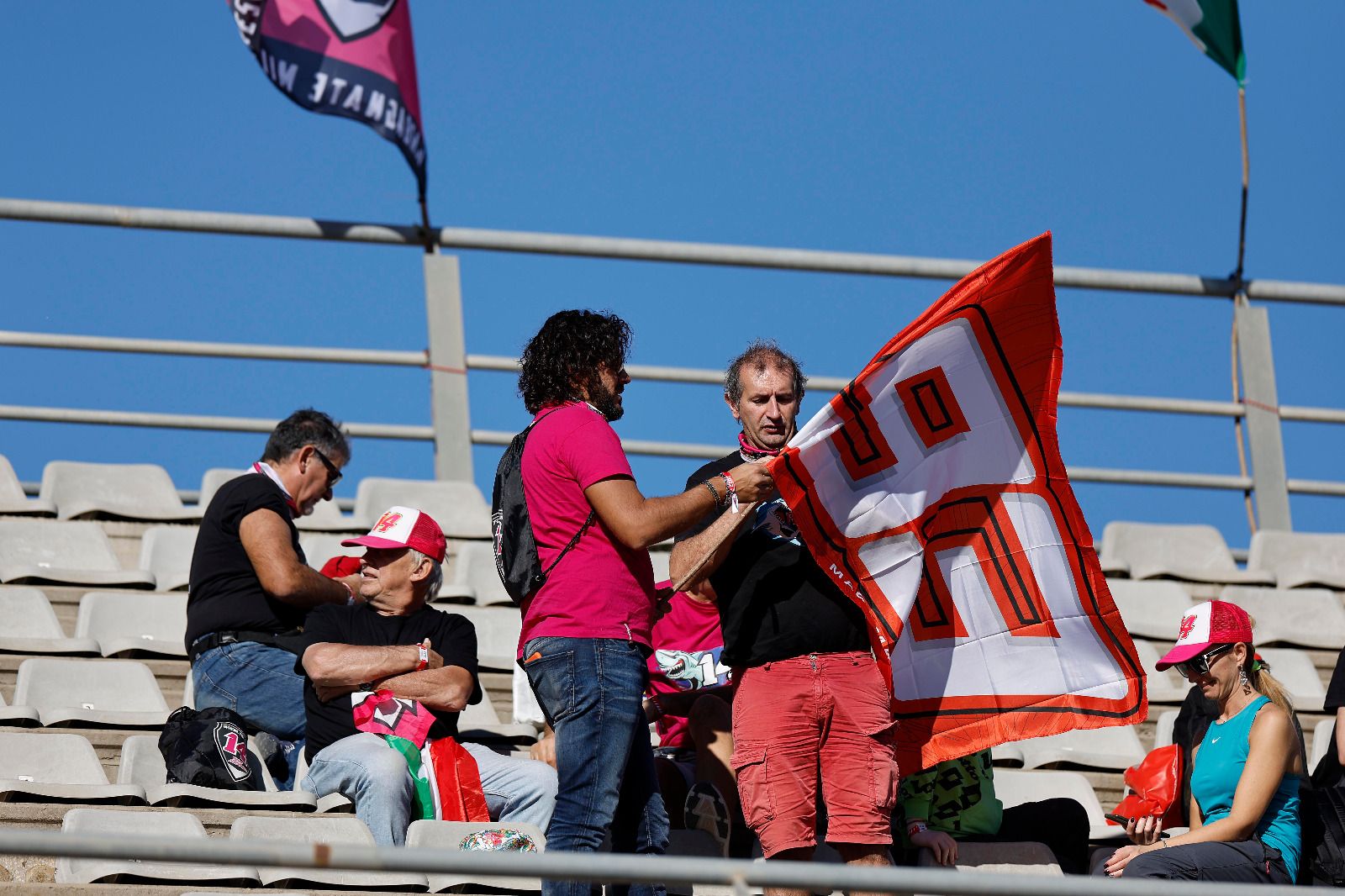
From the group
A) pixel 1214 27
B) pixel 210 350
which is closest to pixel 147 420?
pixel 210 350

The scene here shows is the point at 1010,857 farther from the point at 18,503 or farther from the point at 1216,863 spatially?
the point at 18,503

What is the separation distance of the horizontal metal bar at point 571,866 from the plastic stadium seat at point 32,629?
9.17 ft

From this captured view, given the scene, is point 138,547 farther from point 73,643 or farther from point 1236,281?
point 1236,281

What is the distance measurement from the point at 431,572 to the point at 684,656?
0.73 m

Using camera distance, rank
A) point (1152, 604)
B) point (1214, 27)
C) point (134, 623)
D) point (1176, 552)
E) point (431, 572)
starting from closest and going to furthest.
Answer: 1. point (431, 572)
2. point (134, 623)
3. point (1152, 604)
4. point (1176, 552)
5. point (1214, 27)

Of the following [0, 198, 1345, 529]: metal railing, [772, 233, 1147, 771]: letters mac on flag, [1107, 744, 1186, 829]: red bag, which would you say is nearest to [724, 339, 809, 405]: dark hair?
[772, 233, 1147, 771]: letters mac on flag

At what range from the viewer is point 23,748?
4.36 meters

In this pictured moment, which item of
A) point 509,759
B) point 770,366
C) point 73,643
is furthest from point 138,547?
point 770,366

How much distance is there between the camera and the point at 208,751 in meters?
4.33

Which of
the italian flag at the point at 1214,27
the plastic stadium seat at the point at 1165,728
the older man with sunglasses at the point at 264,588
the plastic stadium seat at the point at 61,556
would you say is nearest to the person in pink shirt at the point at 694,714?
the older man with sunglasses at the point at 264,588

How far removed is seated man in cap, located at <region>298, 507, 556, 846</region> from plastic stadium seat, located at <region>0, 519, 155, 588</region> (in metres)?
1.41

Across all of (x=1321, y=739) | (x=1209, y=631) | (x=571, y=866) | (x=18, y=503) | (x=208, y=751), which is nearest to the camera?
(x=571, y=866)

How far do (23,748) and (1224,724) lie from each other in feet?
10.1

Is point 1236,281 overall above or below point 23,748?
above
